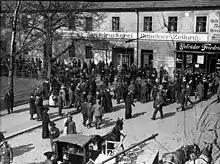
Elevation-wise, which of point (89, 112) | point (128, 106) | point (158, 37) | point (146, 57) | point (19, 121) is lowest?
point (19, 121)

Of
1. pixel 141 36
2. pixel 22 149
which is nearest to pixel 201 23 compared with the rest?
pixel 141 36

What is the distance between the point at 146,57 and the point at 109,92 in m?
12.7

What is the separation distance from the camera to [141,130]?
62.1 ft

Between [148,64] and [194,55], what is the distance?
4819mm

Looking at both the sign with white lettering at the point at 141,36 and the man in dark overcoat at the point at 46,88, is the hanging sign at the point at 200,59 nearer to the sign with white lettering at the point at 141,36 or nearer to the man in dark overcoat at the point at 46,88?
the sign with white lettering at the point at 141,36

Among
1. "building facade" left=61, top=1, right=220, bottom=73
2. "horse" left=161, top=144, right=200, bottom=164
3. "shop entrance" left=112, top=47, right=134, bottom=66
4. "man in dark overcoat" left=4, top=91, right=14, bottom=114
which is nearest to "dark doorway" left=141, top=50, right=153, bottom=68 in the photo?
"building facade" left=61, top=1, right=220, bottom=73

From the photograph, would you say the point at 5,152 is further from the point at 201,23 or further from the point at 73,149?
the point at 201,23

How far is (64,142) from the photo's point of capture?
13.0 meters

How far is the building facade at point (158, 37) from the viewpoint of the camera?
99.3ft

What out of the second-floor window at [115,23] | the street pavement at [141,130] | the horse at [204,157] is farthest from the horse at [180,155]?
the second-floor window at [115,23]

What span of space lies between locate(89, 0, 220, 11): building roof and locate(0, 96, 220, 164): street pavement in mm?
9458

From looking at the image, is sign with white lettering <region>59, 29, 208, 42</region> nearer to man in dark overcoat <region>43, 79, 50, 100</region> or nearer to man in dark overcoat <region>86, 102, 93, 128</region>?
man in dark overcoat <region>43, 79, 50, 100</region>

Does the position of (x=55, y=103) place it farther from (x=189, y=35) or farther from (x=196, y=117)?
(x=189, y=35)

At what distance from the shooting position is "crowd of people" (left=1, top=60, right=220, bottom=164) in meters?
19.6
